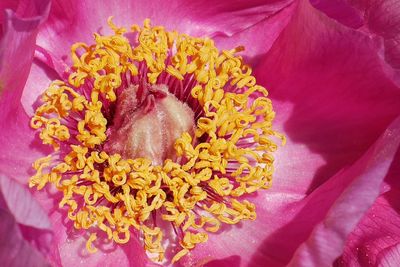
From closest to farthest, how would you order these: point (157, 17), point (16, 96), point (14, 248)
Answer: point (14, 248) < point (16, 96) < point (157, 17)

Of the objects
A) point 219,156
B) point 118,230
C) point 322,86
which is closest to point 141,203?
point 118,230

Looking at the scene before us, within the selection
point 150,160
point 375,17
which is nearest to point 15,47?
point 150,160

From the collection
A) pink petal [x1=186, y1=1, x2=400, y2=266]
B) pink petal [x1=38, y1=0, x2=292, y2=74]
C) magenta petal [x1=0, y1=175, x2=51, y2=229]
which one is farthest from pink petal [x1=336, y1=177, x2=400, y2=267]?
magenta petal [x1=0, y1=175, x2=51, y2=229]

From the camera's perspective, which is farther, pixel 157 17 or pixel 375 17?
pixel 157 17

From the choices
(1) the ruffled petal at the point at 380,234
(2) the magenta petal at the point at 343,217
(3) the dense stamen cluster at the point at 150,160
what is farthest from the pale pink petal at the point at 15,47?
(1) the ruffled petal at the point at 380,234

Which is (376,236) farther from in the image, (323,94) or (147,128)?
(147,128)
